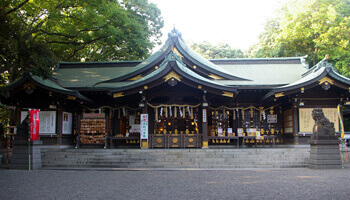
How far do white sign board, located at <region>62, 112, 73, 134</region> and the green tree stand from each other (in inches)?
1132

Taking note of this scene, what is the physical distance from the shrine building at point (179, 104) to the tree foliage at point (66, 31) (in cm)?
266

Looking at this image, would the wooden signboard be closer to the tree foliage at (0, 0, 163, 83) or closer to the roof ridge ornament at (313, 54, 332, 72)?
the roof ridge ornament at (313, 54, 332, 72)

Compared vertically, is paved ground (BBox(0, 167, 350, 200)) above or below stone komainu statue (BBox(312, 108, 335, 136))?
below

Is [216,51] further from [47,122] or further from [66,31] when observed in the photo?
[47,122]

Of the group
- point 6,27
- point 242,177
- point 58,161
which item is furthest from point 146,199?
point 6,27

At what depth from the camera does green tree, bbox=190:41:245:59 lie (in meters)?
42.3

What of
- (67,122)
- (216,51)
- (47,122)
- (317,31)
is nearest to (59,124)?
(47,122)

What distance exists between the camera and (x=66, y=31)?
68.3 feet

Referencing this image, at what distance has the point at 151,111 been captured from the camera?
17.0 meters

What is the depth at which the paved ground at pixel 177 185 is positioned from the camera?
6.99 meters

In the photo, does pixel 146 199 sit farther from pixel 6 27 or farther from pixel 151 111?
pixel 151 111

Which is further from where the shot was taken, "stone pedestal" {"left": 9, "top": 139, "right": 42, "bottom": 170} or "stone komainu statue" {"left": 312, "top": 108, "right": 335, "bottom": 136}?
"stone pedestal" {"left": 9, "top": 139, "right": 42, "bottom": 170}

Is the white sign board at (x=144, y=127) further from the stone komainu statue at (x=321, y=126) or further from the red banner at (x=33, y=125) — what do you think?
the stone komainu statue at (x=321, y=126)

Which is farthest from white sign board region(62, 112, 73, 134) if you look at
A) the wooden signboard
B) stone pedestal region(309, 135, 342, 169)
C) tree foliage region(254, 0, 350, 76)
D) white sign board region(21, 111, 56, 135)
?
tree foliage region(254, 0, 350, 76)
